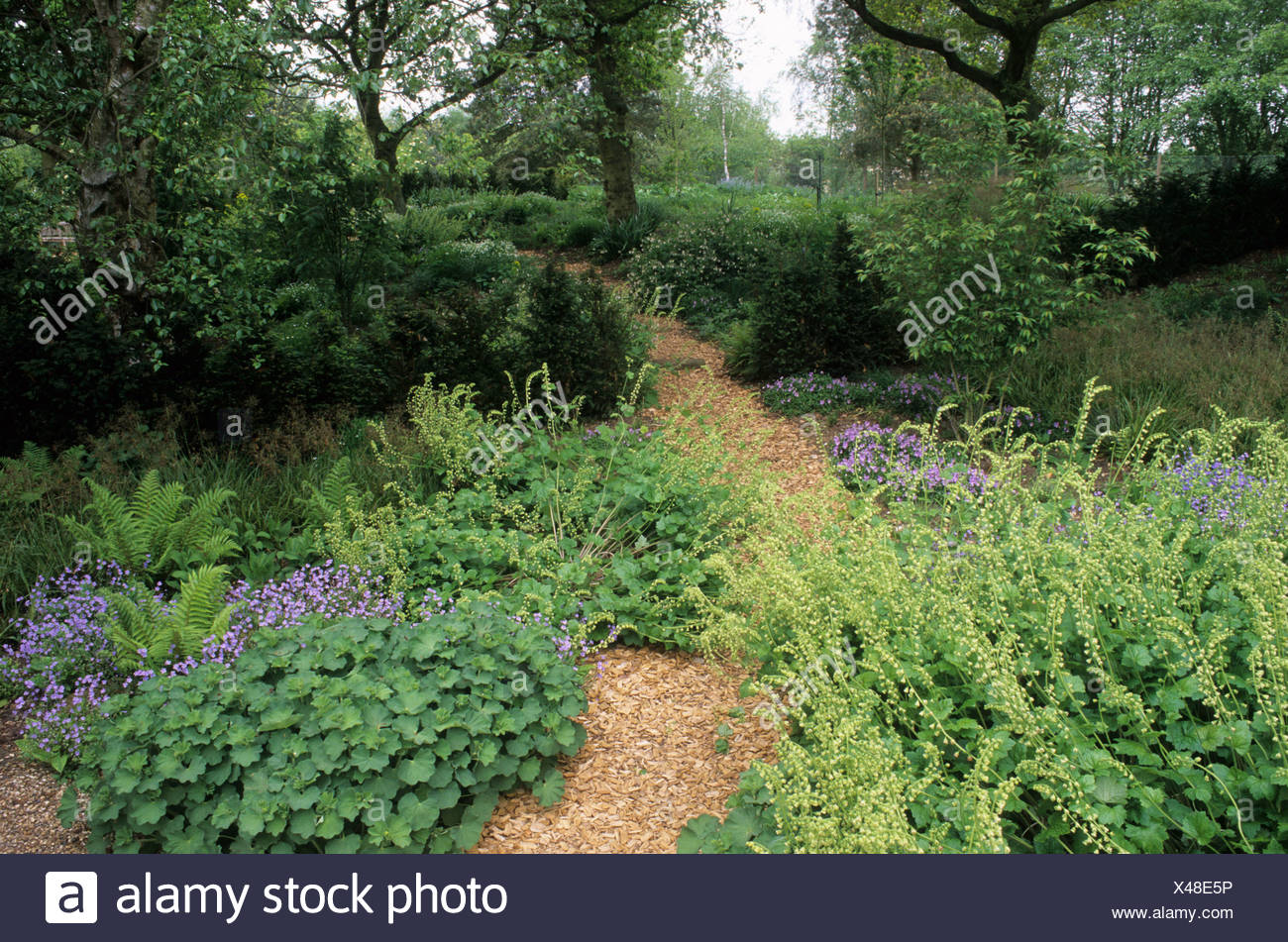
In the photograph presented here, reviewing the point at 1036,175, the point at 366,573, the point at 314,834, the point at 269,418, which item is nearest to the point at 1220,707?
the point at 314,834

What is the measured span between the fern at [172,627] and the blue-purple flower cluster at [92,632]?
50 millimetres

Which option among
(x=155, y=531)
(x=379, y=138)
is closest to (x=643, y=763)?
(x=155, y=531)

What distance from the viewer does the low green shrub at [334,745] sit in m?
2.69

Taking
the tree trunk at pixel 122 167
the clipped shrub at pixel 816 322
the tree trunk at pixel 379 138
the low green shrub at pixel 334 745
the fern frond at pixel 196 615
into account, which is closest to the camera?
the low green shrub at pixel 334 745

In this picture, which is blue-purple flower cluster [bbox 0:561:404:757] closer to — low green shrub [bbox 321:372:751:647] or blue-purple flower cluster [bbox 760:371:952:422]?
low green shrub [bbox 321:372:751:647]

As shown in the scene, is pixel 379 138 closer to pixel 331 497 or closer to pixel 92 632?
pixel 331 497

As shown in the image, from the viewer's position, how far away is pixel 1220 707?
234 centimetres

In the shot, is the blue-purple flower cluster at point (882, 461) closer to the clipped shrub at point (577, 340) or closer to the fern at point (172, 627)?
the clipped shrub at point (577, 340)

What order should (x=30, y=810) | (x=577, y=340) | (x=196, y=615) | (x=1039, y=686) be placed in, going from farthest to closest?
(x=577, y=340) → (x=196, y=615) → (x=30, y=810) → (x=1039, y=686)

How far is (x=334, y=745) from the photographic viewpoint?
8.95 ft

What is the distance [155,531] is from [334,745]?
7.59ft

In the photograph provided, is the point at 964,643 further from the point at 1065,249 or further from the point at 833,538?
the point at 1065,249

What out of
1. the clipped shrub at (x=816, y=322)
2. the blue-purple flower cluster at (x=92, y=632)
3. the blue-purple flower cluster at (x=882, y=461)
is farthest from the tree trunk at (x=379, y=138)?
the blue-purple flower cluster at (x=92, y=632)

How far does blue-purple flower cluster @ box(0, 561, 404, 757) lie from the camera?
330 centimetres
